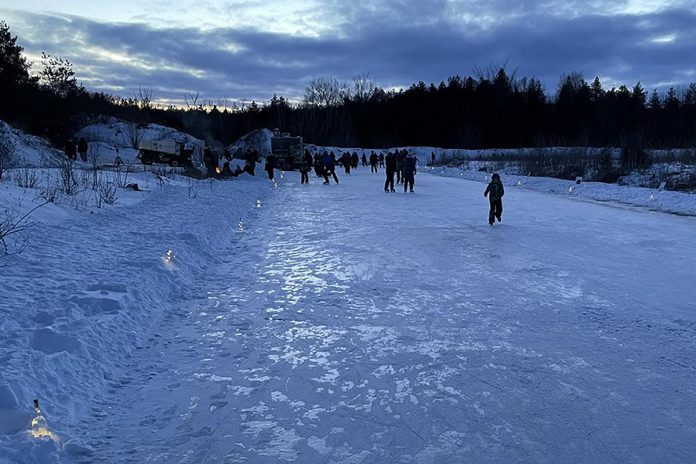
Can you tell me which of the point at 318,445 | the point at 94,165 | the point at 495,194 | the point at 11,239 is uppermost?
the point at 94,165

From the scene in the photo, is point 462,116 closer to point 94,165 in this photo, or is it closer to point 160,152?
point 160,152

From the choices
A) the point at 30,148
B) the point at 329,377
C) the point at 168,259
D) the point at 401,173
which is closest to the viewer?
the point at 329,377

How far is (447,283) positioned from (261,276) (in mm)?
2650

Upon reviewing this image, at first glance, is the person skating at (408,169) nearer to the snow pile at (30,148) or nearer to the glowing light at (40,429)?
the glowing light at (40,429)

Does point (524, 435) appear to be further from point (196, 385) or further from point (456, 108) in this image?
point (456, 108)

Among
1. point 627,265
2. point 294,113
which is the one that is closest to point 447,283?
point 627,265

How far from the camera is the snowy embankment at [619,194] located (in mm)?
16625

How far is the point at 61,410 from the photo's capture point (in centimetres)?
326

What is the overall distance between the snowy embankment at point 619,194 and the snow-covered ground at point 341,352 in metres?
8.90

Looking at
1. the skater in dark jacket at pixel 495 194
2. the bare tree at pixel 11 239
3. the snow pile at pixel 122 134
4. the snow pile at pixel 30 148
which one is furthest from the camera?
the snow pile at pixel 122 134

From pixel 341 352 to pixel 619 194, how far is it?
1993 centimetres

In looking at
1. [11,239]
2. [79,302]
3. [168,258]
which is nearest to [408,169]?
[168,258]

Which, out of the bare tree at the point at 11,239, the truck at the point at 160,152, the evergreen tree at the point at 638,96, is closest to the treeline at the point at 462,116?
the evergreen tree at the point at 638,96

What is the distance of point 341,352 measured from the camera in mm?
4391
